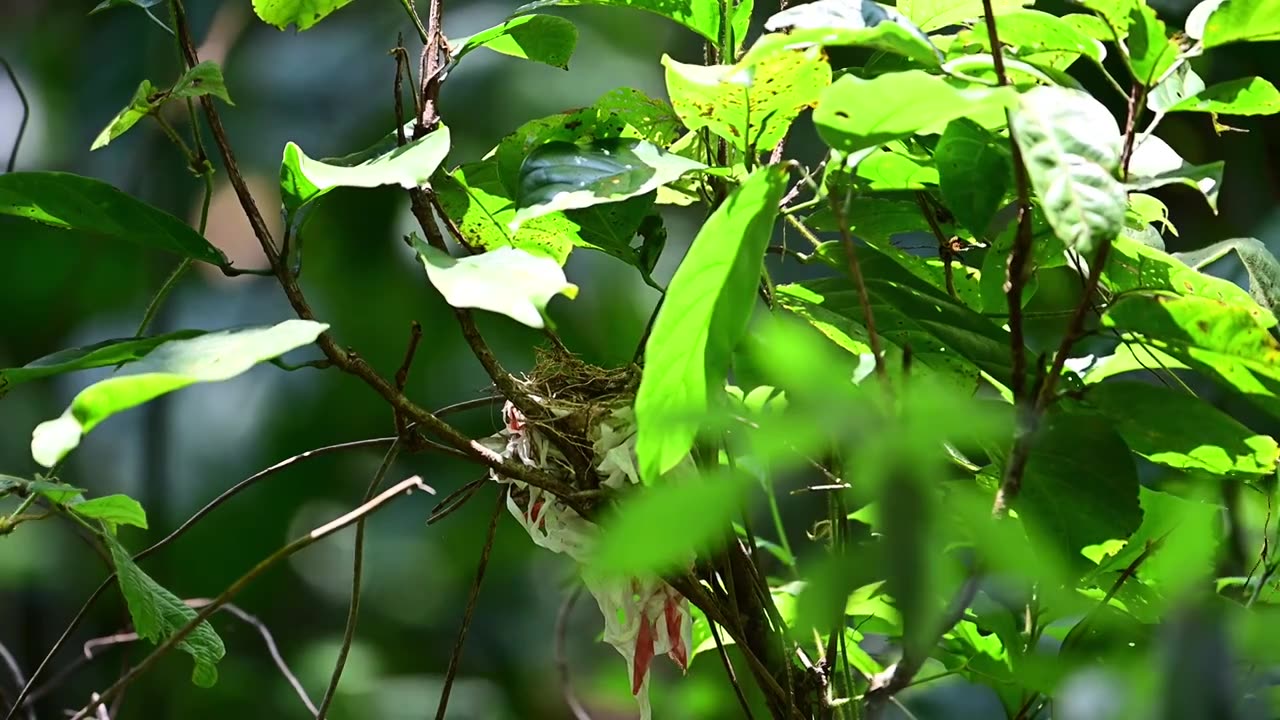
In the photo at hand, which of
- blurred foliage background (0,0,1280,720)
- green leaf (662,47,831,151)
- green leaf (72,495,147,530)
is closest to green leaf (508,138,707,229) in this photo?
green leaf (662,47,831,151)

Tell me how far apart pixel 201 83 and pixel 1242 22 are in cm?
47

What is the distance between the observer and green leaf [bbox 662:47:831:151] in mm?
433

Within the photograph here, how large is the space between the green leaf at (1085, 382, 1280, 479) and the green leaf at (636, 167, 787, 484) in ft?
0.56

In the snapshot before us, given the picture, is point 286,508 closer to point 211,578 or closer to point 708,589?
point 211,578

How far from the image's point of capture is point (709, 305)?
15.5 inches

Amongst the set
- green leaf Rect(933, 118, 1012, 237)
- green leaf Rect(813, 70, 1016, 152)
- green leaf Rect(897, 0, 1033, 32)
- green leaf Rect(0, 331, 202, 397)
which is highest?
green leaf Rect(813, 70, 1016, 152)

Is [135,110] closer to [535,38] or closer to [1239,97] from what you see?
[535,38]

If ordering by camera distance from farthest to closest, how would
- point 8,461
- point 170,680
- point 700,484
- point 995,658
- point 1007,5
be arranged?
point 8,461, point 170,680, point 995,658, point 1007,5, point 700,484

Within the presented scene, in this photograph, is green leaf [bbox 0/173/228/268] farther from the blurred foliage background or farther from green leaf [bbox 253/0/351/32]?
the blurred foliage background

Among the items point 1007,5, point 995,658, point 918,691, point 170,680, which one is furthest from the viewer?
point 170,680

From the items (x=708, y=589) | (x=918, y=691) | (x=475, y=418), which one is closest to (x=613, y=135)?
(x=708, y=589)

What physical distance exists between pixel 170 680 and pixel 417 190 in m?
1.59

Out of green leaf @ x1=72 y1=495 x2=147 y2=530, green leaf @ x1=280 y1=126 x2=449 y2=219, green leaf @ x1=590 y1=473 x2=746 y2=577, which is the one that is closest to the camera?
green leaf @ x1=590 y1=473 x2=746 y2=577

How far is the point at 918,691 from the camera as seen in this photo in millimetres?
932
